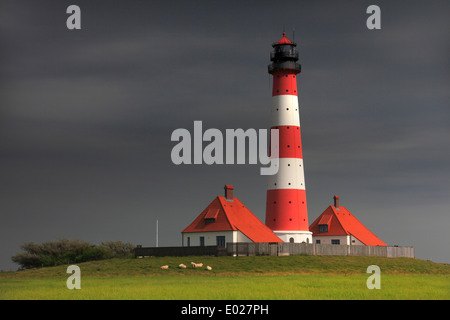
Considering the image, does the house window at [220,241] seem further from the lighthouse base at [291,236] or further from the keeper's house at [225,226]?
the lighthouse base at [291,236]

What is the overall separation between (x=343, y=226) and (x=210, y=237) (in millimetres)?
22132

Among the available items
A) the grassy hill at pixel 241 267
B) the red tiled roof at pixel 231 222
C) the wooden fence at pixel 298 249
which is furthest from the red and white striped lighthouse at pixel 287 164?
the grassy hill at pixel 241 267

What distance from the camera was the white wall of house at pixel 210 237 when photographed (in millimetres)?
67750

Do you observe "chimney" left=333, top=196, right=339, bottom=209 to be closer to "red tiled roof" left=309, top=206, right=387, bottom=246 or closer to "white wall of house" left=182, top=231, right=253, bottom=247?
"red tiled roof" left=309, top=206, right=387, bottom=246

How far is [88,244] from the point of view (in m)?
77.2

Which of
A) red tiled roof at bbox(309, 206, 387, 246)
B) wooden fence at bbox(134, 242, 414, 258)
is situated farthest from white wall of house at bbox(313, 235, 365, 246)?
wooden fence at bbox(134, 242, 414, 258)


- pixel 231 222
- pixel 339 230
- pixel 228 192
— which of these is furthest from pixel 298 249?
pixel 339 230

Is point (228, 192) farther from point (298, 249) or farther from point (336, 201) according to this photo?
point (336, 201)

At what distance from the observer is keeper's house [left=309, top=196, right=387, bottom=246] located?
82.8 m

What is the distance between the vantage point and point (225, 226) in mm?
68375

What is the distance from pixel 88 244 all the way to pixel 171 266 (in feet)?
77.3

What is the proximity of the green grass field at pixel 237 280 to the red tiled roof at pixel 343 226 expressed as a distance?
12.7 metres
